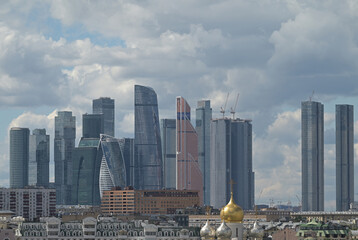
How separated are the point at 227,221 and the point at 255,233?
1083cm

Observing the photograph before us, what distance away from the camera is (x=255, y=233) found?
198500 mm

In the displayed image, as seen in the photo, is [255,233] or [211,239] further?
[255,233]

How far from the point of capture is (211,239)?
184625 millimetres

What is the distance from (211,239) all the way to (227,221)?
5.44 m

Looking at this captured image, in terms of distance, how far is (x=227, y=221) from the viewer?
620 ft

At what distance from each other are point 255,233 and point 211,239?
15518 mm
